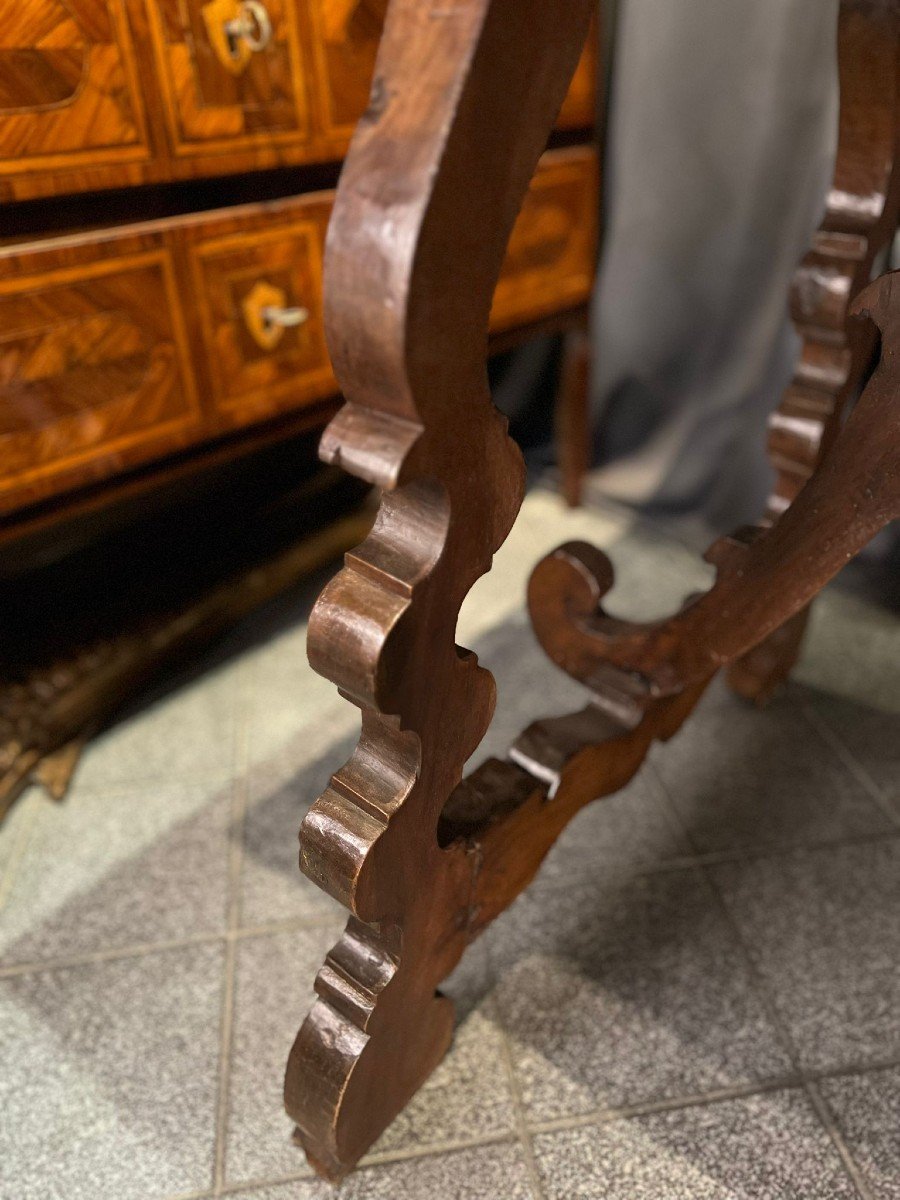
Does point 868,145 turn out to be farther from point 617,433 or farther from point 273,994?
point 273,994

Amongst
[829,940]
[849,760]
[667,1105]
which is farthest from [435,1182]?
[849,760]

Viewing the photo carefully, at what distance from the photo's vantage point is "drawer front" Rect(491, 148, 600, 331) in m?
1.13

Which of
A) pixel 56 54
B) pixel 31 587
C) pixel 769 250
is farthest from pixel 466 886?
pixel 769 250

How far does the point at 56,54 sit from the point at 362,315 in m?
0.49

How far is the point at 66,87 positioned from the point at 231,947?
679 millimetres

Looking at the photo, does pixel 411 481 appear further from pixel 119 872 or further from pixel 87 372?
pixel 119 872

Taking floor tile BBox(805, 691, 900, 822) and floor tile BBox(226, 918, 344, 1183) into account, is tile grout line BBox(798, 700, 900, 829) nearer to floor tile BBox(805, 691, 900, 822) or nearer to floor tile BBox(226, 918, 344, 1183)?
floor tile BBox(805, 691, 900, 822)

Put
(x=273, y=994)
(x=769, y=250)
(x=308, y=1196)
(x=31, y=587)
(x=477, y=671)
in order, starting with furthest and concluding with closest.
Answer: (x=769, y=250)
(x=31, y=587)
(x=273, y=994)
(x=308, y=1196)
(x=477, y=671)

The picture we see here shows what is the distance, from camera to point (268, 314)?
89 centimetres

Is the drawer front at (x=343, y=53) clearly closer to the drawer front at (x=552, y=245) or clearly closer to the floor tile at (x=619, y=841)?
the drawer front at (x=552, y=245)

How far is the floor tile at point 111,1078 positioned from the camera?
65 centimetres

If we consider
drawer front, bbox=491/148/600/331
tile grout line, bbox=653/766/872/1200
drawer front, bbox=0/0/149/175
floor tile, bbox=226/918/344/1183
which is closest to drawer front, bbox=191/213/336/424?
drawer front, bbox=0/0/149/175

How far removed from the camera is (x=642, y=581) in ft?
4.45

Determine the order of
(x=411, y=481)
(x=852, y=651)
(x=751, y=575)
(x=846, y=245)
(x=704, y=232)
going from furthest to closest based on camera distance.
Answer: (x=704, y=232) → (x=852, y=651) → (x=846, y=245) → (x=751, y=575) → (x=411, y=481)
